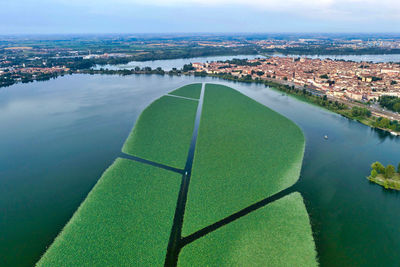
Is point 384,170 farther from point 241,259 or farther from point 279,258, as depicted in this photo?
point 241,259

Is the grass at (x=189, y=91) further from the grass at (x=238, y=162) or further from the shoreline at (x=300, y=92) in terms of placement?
the shoreline at (x=300, y=92)

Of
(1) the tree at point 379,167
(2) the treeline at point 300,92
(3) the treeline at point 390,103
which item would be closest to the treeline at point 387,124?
(3) the treeline at point 390,103

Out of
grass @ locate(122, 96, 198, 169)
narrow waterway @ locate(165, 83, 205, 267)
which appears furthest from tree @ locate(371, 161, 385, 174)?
grass @ locate(122, 96, 198, 169)

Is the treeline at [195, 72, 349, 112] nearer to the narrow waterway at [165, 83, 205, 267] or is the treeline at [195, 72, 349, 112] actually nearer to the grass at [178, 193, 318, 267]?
the narrow waterway at [165, 83, 205, 267]

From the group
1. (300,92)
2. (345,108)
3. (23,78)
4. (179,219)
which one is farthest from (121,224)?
(23,78)

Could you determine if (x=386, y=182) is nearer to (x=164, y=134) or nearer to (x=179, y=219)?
(x=179, y=219)

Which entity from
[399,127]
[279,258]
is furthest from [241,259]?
[399,127]
